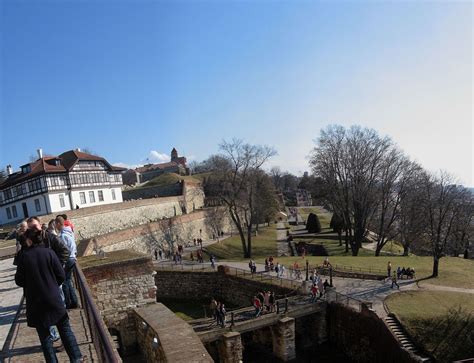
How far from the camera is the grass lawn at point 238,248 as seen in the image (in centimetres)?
3966

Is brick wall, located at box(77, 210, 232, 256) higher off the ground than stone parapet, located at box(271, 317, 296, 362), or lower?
higher

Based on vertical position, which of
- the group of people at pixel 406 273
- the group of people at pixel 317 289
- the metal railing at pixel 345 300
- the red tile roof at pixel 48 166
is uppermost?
the red tile roof at pixel 48 166

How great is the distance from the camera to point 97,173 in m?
44.0

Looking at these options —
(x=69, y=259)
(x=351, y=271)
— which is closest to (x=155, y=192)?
(x=351, y=271)

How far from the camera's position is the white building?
3656cm

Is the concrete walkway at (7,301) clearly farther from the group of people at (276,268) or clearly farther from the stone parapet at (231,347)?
the group of people at (276,268)

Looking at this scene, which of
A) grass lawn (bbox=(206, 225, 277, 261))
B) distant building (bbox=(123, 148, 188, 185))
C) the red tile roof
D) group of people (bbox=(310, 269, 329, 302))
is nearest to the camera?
group of people (bbox=(310, 269, 329, 302))

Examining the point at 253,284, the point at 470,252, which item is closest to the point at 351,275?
the point at 253,284

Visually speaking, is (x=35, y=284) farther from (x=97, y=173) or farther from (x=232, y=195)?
(x=97, y=173)

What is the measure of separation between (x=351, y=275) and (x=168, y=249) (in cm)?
2145

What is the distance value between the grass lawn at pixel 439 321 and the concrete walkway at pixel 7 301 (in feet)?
50.6

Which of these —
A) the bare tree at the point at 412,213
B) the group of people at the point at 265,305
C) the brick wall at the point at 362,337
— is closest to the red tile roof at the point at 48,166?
the group of people at the point at 265,305

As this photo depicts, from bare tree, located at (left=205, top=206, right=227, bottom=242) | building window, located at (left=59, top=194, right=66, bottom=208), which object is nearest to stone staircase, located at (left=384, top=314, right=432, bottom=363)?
building window, located at (left=59, top=194, right=66, bottom=208)

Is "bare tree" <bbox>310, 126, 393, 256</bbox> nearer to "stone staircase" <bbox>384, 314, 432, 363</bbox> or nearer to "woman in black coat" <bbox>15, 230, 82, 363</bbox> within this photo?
"stone staircase" <bbox>384, 314, 432, 363</bbox>
